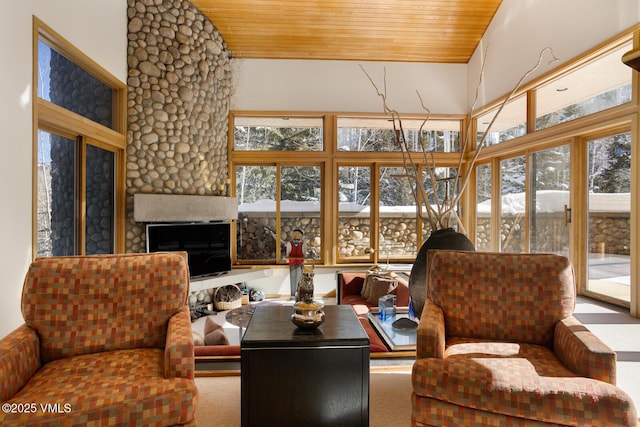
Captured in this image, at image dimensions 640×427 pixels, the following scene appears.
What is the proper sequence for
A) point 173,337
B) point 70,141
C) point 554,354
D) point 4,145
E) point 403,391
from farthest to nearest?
point 70,141
point 4,145
point 403,391
point 554,354
point 173,337

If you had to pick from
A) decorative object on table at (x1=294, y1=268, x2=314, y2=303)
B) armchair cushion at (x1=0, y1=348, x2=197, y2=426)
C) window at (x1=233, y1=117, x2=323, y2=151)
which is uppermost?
window at (x1=233, y1=117, x2=323, y2=151)

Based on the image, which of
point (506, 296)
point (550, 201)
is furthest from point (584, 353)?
point (550, 201)

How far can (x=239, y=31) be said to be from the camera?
5.81m

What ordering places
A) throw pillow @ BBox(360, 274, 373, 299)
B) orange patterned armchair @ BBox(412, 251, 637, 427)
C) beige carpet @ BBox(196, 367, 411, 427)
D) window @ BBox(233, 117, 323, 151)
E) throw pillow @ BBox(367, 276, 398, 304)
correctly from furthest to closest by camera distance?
1. window @ BBox(233, 117, 323, 151)
2. throw pillow @ BBox(360, 274, 373, 299)
3. throw pillow @ BBox(367, 276, 398, 304)
4. beige carpet @ BBox(196, 367, 411, 427)
5. orange patterned armchair @ BBox(412, 251, 637, 427)

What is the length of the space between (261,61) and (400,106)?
2.41 meters

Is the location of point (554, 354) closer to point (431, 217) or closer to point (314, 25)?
point (431, 217)

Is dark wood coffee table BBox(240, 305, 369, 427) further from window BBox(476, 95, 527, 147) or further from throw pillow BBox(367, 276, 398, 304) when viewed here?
window BBox(476, 95, 527, 147)

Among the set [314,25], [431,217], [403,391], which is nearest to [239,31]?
[314,25]

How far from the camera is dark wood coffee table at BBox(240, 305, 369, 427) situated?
1865mm

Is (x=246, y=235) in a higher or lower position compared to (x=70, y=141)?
lower

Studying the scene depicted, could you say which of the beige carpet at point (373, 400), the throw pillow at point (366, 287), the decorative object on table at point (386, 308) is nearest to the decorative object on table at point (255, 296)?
the throw pillow at point (366, 287)

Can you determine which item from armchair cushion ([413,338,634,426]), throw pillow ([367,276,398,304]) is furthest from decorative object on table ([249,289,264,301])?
armchair cushion ([413,338,634,426])

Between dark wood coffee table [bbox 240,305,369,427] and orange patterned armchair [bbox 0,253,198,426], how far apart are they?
12.2 inches

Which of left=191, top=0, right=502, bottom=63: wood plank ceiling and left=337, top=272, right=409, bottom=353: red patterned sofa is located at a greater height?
left=191, top=0, right=502, bottom=63: wood plank ceiling
